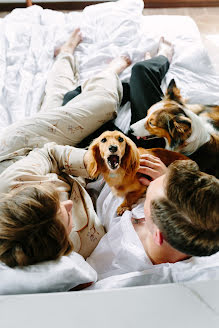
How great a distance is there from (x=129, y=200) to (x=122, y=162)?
154 millimetres

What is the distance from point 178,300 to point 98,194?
54 cm

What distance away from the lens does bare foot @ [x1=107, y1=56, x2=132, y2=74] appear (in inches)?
57.2

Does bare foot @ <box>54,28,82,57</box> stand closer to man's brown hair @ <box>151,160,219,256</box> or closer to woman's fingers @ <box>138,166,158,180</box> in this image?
woman's fingers @ <box>138,166,158,180</box>

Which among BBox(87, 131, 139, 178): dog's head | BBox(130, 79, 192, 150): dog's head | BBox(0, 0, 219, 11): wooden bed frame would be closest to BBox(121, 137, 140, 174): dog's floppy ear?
BBox(87, 131, 139, 178): dog's head

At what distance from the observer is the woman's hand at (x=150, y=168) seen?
87 cm

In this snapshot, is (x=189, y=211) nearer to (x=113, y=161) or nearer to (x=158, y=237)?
(x=158, y=237)

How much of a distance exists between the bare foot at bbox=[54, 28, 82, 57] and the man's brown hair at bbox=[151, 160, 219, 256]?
121 centimetres

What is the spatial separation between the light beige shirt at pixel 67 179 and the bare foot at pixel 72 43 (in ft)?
2.66

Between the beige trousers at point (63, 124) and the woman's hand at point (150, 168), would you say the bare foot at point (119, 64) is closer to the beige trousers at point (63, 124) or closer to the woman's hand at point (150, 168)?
the beige trousers at point (63, 124)

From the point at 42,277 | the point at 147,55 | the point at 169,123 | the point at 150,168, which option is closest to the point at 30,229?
the point at 42,277

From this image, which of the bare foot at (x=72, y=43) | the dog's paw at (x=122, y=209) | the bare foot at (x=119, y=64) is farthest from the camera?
the bare foot at (x=72, y=43)

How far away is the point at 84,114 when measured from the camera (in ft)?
3.63

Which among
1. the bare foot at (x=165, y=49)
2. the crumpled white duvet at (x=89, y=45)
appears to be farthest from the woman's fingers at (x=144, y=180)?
the bare foot at (x=165, y=49)

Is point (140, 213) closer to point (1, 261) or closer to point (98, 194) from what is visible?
point (98, 194)
